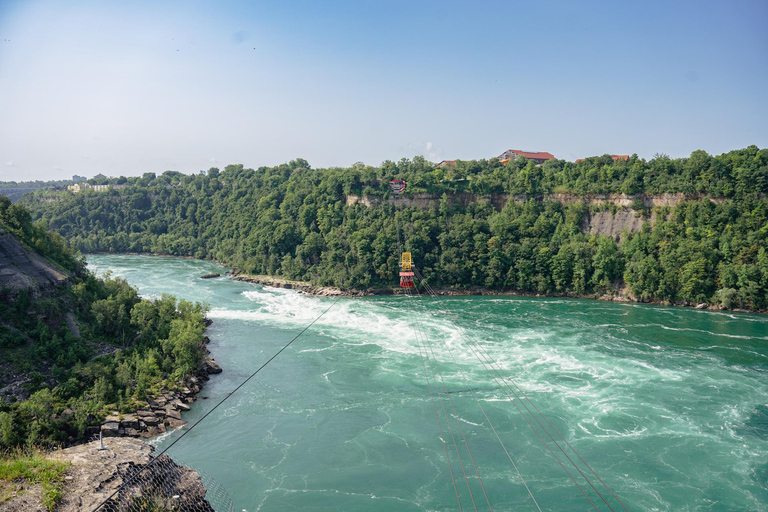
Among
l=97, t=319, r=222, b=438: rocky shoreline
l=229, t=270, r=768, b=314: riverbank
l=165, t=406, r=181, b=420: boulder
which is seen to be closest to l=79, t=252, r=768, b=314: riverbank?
l=229, t=270, r=768, b=314: riverbank

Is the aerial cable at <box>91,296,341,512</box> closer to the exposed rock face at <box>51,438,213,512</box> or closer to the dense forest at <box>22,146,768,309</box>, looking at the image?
the exposed rock face at <box>51,438,213,512</box>

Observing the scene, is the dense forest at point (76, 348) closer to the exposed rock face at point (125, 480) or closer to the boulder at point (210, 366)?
the boulder at point (210, 366)

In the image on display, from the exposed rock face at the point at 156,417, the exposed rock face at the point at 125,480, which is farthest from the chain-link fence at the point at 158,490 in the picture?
the exposed rock face at the point at 156,417

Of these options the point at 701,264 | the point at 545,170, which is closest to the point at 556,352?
the point at 701,264

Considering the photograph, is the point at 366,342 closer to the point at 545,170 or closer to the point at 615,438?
the point at 615,438

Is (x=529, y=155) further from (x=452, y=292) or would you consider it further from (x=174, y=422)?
(x=174, y=422)

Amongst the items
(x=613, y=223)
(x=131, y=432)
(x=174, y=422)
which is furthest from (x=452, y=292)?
(x=131, y=432)
